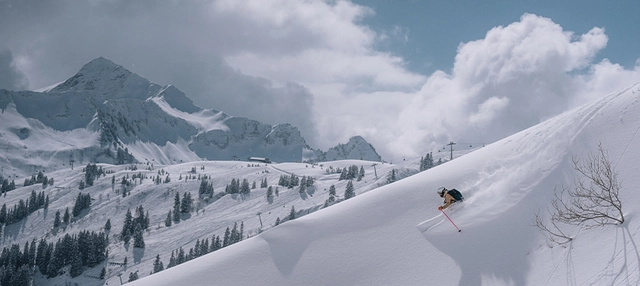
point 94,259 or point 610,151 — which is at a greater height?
point 610,151

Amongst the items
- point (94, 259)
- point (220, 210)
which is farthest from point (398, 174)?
point (94, 259)

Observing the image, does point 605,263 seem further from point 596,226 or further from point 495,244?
point 495,244

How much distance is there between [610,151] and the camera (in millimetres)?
18406

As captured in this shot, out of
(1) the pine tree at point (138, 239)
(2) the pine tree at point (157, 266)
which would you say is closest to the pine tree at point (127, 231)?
(1) the pine tree at point (138, 239)

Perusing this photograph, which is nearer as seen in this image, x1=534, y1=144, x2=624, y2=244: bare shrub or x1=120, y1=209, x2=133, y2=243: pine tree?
x1=534, y1=144, x2=624, y2=244: bare shrub

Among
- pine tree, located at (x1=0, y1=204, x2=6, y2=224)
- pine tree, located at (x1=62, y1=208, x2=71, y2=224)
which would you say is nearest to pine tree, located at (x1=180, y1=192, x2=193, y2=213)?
pine tree, located at (x1=62, y1=208, x2=71, y2=224)

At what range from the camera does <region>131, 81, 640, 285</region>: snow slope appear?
13945mm

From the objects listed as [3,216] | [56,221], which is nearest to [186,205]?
[56,221]

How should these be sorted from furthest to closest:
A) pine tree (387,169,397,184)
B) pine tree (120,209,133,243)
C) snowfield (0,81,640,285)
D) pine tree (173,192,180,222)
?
1. pine tree (173,192,180,222)
2. pine tree (387,169,397,184)
3. pine tree (120,209,133,243)
4. snowfield (0,81,640,285)

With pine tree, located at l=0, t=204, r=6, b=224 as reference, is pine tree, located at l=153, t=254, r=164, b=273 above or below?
below

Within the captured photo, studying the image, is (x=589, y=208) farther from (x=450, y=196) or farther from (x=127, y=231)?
(x=127, y=231)

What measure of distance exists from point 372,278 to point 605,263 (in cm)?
833

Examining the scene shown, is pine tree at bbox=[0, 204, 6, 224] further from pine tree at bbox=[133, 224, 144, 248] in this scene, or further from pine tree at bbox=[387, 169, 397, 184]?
pine tree at bbox=[387, 169, 397, 184]

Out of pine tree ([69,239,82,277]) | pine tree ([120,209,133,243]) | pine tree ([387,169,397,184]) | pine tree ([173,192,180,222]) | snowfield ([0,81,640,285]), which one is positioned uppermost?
snowfield ([0,81,640,285])
